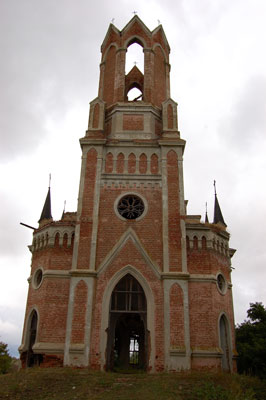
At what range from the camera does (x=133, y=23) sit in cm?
2717

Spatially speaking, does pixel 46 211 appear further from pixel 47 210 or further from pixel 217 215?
pixel 217 215

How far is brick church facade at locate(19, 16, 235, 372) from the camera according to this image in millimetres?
18156

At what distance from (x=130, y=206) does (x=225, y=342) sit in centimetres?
824

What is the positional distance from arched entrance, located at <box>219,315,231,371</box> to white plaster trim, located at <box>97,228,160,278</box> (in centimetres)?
422

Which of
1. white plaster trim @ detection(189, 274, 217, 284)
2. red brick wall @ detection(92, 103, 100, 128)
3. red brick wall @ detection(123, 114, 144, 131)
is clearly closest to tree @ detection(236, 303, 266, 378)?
white plaster trim @ detection(189, 274, 217, 284)

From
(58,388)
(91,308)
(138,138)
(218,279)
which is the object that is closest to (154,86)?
(138,138)

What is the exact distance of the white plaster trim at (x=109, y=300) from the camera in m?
17.9

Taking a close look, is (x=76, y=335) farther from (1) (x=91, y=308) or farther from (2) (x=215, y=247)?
(2) (x=215, y=247)

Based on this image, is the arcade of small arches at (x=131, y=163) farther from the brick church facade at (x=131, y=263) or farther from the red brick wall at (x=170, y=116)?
the red brick wall at (x=170, y=116)

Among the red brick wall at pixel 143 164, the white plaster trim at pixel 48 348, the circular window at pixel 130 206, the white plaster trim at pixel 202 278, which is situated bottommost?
the white plaster trim at pixel 48 348

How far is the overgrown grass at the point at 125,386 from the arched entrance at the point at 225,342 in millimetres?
3254

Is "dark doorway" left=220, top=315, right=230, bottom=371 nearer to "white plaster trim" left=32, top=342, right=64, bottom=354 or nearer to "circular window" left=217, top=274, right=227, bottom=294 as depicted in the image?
"circular window" left=217, top=274, right=227, bottom=294

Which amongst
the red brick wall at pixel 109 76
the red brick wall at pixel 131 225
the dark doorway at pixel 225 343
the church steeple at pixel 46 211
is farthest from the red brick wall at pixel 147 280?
the red brick wall at pixel 109 76

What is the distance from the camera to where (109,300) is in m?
18.9
